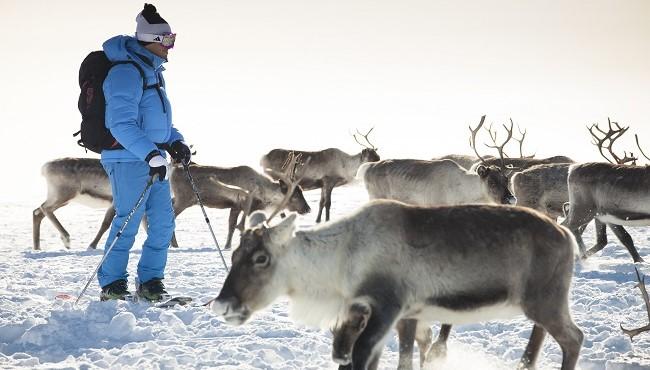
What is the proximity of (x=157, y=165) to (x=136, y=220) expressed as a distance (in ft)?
1.91

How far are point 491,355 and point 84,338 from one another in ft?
8.43

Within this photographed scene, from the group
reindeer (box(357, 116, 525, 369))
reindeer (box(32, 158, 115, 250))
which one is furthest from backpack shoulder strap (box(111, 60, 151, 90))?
reindeer (box(32, 158, 115, 250))

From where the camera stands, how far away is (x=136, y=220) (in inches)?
229

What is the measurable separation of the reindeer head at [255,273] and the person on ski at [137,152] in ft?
6.59

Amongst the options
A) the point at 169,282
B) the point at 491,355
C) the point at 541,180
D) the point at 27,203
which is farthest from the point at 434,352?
the point at 27,203

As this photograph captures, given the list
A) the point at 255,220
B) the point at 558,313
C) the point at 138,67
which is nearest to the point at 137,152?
the point at 138,67

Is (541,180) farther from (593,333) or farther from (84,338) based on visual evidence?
(84,338)

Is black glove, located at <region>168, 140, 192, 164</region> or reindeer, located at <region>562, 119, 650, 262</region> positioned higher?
black glove, located at <region>168, 140, 192, 164</region>

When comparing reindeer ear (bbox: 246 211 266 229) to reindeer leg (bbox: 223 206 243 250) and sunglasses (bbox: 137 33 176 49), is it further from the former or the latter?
reindeer leg (bbox: 223 206 243 250)

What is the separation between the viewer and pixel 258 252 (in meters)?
3.70

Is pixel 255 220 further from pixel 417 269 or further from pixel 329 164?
pixel 329 164

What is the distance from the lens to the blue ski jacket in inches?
216

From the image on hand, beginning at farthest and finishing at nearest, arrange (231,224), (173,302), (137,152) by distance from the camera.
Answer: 1. (231,224)
2. (173,302)
3. (137,152)

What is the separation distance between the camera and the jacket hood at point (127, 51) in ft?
18.7
